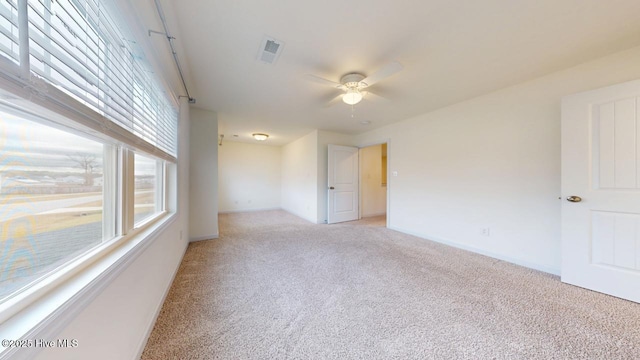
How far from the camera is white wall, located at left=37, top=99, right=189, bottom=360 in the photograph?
29.6 inches

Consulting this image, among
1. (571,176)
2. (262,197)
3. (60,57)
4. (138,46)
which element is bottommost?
(262,197)

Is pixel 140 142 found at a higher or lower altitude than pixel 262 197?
higher

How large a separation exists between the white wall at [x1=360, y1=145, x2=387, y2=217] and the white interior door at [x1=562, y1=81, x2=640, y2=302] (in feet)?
12.5

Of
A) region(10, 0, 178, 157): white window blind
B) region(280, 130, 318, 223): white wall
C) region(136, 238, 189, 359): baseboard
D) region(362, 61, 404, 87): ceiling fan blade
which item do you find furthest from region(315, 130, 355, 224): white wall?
region(10, 0, 178, 157): white window blind

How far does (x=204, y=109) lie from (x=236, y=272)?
281 cm

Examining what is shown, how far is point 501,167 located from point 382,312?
2.57 metres

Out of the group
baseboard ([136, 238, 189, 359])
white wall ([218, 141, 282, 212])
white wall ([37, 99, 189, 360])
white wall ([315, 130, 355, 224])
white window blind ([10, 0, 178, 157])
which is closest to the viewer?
white window blind ([10, 0, 178, 157])

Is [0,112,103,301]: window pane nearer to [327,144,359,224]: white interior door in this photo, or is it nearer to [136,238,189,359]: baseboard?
[136,238,189,359]: baseboard

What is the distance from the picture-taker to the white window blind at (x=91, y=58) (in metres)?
0.63

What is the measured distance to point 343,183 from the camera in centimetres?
516

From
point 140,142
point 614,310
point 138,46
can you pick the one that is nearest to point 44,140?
point 140,142

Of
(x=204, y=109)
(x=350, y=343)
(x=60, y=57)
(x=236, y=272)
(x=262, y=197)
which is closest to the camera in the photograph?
(x=60, y=57)

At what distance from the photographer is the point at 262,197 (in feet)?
22.3

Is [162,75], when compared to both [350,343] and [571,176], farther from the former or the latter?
[571,176]
